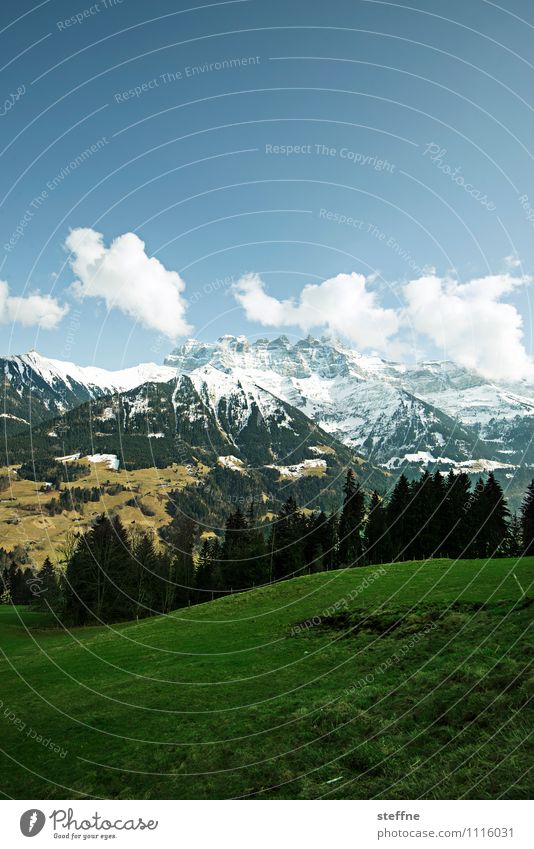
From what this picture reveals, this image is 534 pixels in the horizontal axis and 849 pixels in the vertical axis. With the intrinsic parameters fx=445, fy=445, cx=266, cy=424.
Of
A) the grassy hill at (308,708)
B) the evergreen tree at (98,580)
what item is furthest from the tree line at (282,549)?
A: the grassy hill at (308,708)

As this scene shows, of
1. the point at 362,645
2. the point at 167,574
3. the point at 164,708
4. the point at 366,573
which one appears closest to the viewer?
the point at 164,708

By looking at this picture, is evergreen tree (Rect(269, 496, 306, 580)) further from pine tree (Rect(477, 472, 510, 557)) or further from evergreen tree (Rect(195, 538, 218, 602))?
pine tree (Rect(477, 472, 510, 557))

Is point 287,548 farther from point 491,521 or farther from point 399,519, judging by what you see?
point 491,521

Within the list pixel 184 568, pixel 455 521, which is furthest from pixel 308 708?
pixel 184 568

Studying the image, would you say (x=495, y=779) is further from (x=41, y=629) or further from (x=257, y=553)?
(x=257, y=553)

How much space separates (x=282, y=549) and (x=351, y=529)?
13.0 metres

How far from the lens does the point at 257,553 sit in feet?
254

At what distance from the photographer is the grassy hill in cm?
1028

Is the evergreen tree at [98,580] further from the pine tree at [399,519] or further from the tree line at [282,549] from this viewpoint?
the pine tree at [399,519]

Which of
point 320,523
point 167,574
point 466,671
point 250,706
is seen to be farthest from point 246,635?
point 320,523

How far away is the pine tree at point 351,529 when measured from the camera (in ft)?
261

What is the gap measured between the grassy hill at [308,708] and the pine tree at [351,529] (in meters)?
48.3

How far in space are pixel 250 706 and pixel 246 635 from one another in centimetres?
1436
